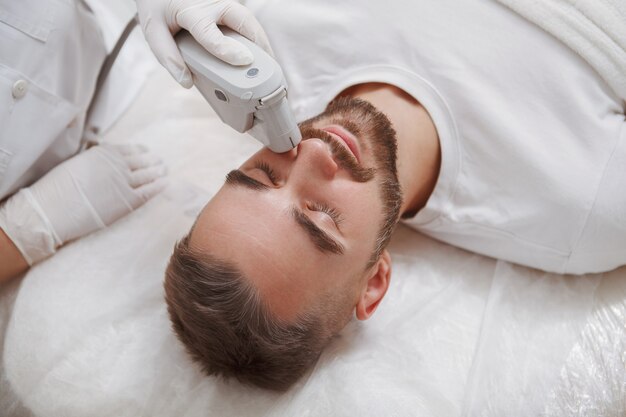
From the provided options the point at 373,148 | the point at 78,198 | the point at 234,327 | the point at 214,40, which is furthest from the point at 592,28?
the point at 78,198

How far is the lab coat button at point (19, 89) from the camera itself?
3.67ft

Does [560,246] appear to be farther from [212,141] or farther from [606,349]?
[212,141]

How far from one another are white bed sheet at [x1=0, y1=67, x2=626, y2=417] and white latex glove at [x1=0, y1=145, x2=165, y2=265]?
4 cm

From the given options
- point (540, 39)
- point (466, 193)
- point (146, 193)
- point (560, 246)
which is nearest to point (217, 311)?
point (146, 193)

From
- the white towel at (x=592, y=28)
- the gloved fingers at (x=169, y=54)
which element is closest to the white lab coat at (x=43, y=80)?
the gloved fingers at (x=169, y=54)

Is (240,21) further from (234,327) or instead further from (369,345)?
(369,345)

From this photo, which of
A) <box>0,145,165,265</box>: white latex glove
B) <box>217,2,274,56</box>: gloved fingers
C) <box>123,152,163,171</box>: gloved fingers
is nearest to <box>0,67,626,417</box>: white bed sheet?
<box>0,145,165,265</box>: white latex glove

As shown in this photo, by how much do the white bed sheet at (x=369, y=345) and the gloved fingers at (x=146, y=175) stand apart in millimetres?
104

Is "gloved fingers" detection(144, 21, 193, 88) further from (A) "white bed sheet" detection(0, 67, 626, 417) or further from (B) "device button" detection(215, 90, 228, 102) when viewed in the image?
(A) "white bed sheet" detection(0, 67, 626, 417)

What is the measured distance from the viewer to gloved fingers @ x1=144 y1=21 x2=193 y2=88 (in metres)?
0.99

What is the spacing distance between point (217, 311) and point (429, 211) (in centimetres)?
55

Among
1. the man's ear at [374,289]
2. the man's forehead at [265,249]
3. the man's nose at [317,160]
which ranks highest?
the man's nose at [317,160]

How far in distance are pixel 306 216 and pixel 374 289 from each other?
26 centimetres

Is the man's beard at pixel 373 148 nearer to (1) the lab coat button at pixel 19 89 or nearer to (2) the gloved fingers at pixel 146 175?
(2) the gloved fingers at pixel 146 175
